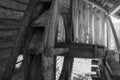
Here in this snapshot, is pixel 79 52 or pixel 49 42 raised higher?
pixel 49 42

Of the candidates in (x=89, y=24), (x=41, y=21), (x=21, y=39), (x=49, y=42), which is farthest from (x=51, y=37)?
(x=89, y=24)

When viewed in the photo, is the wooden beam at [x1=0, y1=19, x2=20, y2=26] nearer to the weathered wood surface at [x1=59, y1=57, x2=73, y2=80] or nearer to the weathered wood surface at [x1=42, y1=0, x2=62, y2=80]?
the weathered wood surface at [x1=59, y1=57, x2=73, y2=80]

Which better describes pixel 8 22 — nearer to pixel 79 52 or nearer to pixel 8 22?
pixel 8 22

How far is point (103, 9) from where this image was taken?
4.79m

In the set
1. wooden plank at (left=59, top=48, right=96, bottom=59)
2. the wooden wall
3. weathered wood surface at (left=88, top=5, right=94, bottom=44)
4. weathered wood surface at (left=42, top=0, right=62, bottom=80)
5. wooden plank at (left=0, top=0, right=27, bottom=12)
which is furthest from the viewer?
weathered wood surface at (left=88, top=5, right=94, bottom=44)

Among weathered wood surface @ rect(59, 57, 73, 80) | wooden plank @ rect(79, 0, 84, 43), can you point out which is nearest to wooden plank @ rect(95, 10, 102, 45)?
wooden plank @ rect(79, 0, 84, 43)

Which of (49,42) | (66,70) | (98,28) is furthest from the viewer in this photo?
(98,28)

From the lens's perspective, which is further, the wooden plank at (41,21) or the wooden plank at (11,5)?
the wooden plank at (11,5)

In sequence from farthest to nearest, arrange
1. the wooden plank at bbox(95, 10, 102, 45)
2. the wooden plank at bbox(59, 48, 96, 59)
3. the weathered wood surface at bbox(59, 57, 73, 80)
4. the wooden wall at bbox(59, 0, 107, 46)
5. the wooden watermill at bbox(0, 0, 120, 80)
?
1. the wooden plank at bbox(95, 10, 102, 45)
2. the wooden wall at bbox(59, 0, 107, 46)
3. the weathered wood surface at bbox(59, 57, 73, 80)
4. the wooden plank at bbox(59, 48, 96, 59)
5. the wooden watermill at bbox(0, 0, 120, 80)

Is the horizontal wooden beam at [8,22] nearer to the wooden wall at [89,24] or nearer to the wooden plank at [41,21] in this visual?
the wooden wall at [89,24]

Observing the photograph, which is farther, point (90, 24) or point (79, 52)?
point (90, 24)

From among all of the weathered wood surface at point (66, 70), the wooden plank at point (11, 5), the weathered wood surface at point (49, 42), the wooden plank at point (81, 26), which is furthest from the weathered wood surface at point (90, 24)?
the weathered wood surface at point (49, 42)

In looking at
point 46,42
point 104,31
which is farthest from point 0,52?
point 104,31

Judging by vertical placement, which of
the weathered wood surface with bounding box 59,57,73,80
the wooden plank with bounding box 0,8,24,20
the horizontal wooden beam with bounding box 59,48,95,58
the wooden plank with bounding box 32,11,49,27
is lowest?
the weathered wood surface with bounding box 59,57,73,80
